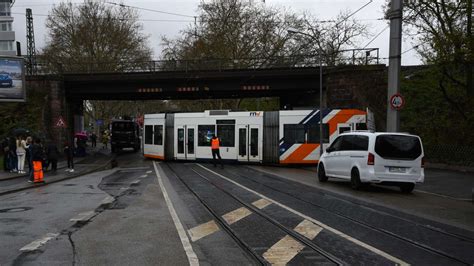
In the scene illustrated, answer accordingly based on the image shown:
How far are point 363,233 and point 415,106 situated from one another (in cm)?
2200

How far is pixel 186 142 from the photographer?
2998cm

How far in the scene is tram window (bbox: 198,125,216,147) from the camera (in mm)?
28703

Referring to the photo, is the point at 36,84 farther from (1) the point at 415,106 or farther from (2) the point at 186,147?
(1) the point at 415,106

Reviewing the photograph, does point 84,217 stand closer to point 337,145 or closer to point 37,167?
point 37,167

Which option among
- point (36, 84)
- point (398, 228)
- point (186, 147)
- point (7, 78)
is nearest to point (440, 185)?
point (398, 228)

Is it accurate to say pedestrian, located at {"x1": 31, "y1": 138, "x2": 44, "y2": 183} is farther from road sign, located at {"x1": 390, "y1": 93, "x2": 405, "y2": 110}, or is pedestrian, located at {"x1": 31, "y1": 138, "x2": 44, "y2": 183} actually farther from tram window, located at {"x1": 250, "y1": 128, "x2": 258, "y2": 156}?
→ road sign, located at {"x1": 390, "y1": 93, "x2": 405, "y2": 110}

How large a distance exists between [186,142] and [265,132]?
17.6ft

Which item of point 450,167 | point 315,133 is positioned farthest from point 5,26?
point 450,167

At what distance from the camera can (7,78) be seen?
29.1 meters

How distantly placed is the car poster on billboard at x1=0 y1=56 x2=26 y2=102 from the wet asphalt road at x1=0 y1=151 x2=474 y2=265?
17197 millimetres

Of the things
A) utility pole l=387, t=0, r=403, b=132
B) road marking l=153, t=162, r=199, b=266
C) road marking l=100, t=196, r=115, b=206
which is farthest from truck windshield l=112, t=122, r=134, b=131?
road marking l=153, t=162, r=199, b=266

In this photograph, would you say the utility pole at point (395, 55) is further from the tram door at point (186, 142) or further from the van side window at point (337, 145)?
the tram door at point (186, 142)

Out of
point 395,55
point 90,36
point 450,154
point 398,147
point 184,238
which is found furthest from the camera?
point 90,36

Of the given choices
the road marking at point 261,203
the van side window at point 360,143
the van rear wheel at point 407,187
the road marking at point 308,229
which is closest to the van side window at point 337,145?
the van side window at point 360,143
